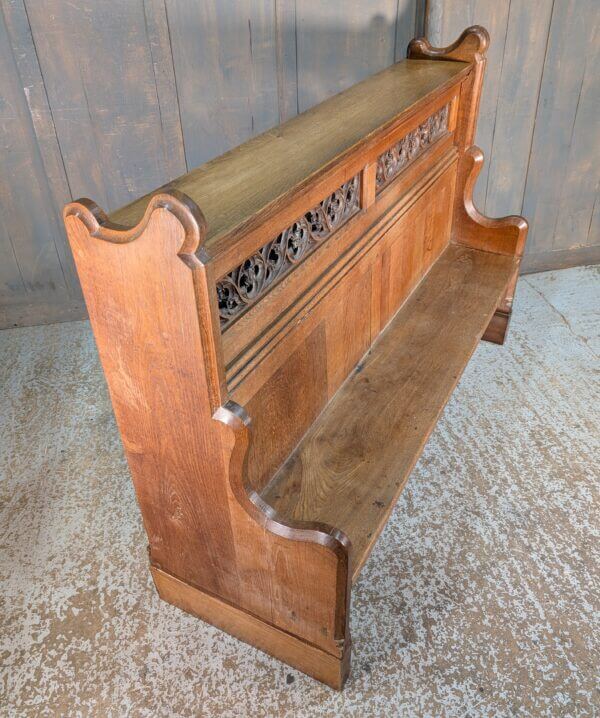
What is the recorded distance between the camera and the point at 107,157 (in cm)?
267

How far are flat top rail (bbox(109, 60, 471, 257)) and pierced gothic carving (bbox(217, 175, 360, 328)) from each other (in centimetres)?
11

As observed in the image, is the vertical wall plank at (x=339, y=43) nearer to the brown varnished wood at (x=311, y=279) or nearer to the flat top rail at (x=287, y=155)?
the flat top rail at (x=287, y=155)

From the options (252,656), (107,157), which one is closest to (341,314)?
(252,656)

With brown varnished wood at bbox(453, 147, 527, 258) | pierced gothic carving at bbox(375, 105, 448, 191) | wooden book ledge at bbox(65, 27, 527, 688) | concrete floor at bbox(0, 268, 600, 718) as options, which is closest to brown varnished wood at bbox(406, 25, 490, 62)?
wooden book ledge at bbox(65, 27, 527, 688)

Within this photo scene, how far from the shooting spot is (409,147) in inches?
79.3

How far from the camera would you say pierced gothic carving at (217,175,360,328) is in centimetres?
127

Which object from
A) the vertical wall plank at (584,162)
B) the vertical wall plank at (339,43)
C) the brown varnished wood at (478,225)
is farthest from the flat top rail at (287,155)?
the vertical wall plank at (584,162)

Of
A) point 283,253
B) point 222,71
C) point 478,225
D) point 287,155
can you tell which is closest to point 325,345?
point 283,253

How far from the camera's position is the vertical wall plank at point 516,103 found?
2.67 metres

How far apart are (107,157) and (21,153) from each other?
0.33 m

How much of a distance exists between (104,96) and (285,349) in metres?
1.65

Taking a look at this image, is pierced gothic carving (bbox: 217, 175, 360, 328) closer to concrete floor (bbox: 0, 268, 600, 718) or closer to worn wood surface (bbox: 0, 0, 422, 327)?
concrete floor (bbox: 0, 268, 600, 718)

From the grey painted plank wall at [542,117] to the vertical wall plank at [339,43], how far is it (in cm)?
21

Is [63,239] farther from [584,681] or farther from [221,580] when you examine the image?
[584,681]
